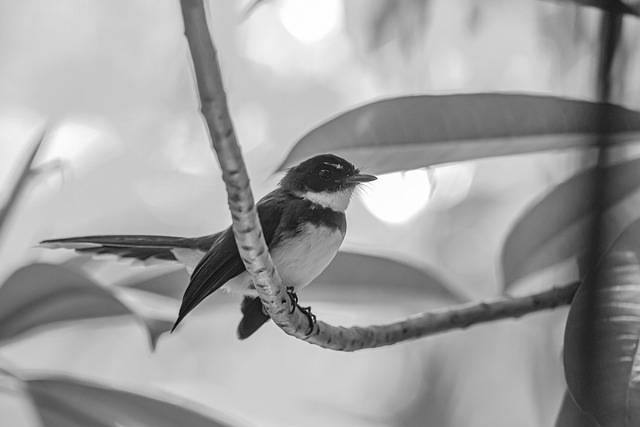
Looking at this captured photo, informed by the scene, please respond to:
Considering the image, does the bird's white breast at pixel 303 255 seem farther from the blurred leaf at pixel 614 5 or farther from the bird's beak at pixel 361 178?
the blurred leaf at pixel 614 5

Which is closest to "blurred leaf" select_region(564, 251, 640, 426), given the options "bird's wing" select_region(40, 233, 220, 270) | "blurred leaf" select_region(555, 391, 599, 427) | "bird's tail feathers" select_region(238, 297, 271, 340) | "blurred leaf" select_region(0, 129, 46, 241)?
"blurred leaf" select_region(555, 391, 599, 427)

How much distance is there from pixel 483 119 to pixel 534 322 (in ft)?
3.65

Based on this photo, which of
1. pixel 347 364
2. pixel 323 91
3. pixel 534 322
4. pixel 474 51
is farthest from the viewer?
pixel 347 364

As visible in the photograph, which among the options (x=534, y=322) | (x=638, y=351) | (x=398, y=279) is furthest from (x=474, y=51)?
(x=638, y=351)

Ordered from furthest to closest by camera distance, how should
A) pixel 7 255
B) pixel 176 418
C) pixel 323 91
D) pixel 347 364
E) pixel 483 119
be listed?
pixel 347 364
pixel 323 91
pixel 7 255
pixel 176 418
pixel 483 119

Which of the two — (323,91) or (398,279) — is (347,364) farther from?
(398,279)

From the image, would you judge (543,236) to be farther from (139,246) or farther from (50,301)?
(50,301)

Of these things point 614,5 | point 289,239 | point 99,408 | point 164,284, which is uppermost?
point 614,5

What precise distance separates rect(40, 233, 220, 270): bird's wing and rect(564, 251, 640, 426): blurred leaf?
49 cm

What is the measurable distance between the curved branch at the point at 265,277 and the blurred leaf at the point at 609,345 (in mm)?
160

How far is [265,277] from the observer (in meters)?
0.66

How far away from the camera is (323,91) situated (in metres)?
2.68

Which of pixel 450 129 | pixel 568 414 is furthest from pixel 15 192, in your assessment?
pixel 568 414

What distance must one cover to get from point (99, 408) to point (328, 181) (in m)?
0.44
